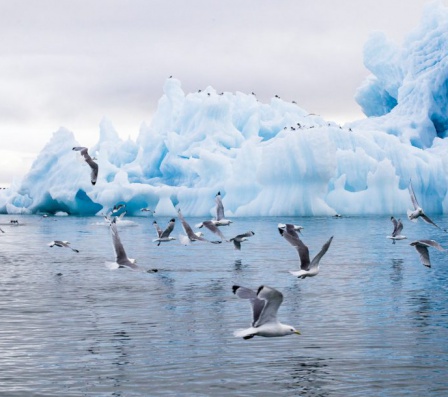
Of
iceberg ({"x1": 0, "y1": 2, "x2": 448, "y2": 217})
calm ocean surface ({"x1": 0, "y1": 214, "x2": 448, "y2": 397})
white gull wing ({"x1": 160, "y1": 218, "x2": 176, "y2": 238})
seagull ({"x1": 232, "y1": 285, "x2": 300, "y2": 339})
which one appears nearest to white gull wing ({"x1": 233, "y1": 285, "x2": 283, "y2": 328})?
seagull ({"x1": 232, "y1": 285, "x2": 300, "y2": 339})

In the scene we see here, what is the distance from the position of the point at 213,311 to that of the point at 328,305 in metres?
3.16

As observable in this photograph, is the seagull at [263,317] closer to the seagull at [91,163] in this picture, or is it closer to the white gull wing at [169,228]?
the seagull at [91,163]

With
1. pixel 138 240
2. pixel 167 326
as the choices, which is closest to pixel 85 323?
pixel 167 326

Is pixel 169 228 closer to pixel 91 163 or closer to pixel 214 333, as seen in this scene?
pixel 91 163

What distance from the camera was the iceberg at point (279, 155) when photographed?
208 ft

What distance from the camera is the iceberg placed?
63.4m

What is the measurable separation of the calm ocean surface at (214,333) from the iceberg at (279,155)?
31.6 metres

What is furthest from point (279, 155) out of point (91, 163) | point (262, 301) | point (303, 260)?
point (262, 301)

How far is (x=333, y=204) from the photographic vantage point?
68750 mm

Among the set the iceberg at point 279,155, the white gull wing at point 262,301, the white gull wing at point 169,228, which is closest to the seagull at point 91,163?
the white gull wing at point 169,228

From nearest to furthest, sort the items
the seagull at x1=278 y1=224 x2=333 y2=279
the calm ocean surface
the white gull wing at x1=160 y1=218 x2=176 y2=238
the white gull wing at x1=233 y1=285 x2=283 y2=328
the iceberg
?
the white gull wing at x1=233 y1=285 x2=283 y2=328 < the calm ocean surface < the seagull at x1=278 y1=224 x2=333 y2=279 < the white gull wing at x1=160 y1=218 x2=176 y2=238 < the iceberg

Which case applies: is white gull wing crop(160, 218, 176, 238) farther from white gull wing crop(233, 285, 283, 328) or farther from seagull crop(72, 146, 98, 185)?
white gull wing crop(233, 285, 283, 328)

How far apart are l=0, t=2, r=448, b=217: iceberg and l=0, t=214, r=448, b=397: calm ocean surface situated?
3156cm

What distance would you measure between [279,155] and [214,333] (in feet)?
149
